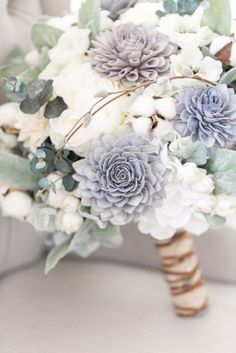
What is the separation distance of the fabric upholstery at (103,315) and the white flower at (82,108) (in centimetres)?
28

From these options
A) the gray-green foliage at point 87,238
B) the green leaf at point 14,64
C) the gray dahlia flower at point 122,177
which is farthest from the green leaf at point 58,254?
the green leaf at point 14,64

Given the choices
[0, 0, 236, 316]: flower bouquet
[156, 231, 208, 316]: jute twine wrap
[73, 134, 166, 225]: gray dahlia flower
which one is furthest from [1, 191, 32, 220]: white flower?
→ [156, 231, 208, 316]: jute twine wrap

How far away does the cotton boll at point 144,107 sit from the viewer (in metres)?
0.54

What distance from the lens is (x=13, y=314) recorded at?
756 millimetres

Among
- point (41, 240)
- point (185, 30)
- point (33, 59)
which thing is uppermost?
point (185, 30)

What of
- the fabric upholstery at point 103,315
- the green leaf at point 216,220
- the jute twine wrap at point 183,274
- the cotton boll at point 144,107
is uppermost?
the cotton boll at point 144,107

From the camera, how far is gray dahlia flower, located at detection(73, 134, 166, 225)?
1.73 ft

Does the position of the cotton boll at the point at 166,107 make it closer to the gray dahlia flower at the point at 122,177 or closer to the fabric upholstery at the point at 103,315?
the gray dahlia flower at the point at 122,177

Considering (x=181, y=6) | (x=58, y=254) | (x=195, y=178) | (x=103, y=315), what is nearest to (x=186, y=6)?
(x=181, y=6)

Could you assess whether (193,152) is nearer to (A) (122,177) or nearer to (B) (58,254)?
(A) (122,177)

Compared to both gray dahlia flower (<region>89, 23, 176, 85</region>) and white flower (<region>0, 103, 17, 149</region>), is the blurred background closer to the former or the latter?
white flower (<region>0, 103, 17, 149</region>)

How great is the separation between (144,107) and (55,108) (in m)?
0.11

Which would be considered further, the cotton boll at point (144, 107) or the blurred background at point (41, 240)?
the blurred background at point (41, 240)

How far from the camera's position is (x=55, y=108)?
592 mm
